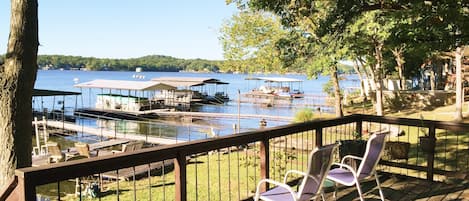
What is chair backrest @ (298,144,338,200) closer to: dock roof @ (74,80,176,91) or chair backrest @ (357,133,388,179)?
chair backrest @ (357,133,388,179)

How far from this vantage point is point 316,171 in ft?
9.29

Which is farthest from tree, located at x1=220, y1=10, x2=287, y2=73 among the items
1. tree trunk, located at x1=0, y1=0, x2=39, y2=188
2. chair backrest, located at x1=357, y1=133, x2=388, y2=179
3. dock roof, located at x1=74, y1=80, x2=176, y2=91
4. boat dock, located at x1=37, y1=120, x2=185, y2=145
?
tree trunk, located at x1=0, y1=0, x2=39, y2=188

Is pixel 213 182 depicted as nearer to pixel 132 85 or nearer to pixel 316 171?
pixel 316 171

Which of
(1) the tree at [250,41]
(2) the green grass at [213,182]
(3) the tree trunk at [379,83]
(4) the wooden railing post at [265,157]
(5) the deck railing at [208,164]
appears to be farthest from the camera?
(1) the tree at [250,41]

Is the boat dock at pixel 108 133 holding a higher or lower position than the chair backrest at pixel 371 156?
lower

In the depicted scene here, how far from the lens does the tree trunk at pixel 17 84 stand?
3555 mm

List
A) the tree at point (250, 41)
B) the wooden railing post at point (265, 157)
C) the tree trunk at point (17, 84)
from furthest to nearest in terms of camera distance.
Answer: the tree at point (250, 41), the wooden railing post at point (265, 157), the tree trunk at point (17, 84)

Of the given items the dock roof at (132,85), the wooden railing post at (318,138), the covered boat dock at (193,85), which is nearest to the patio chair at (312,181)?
the wooden railing post at (318,138)

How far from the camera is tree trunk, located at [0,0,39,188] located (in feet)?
11.7

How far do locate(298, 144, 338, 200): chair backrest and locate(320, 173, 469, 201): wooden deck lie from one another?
1.35 metres

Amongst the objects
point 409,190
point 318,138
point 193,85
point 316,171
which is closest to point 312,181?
point 316,171

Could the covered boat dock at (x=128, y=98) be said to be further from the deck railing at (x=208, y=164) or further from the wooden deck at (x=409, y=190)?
the wooden deck at (x=409, y=190)

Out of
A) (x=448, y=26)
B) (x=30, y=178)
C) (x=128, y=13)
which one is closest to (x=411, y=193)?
(x=448, y=26)

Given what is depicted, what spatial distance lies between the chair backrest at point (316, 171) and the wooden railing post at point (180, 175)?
2.88 ft
